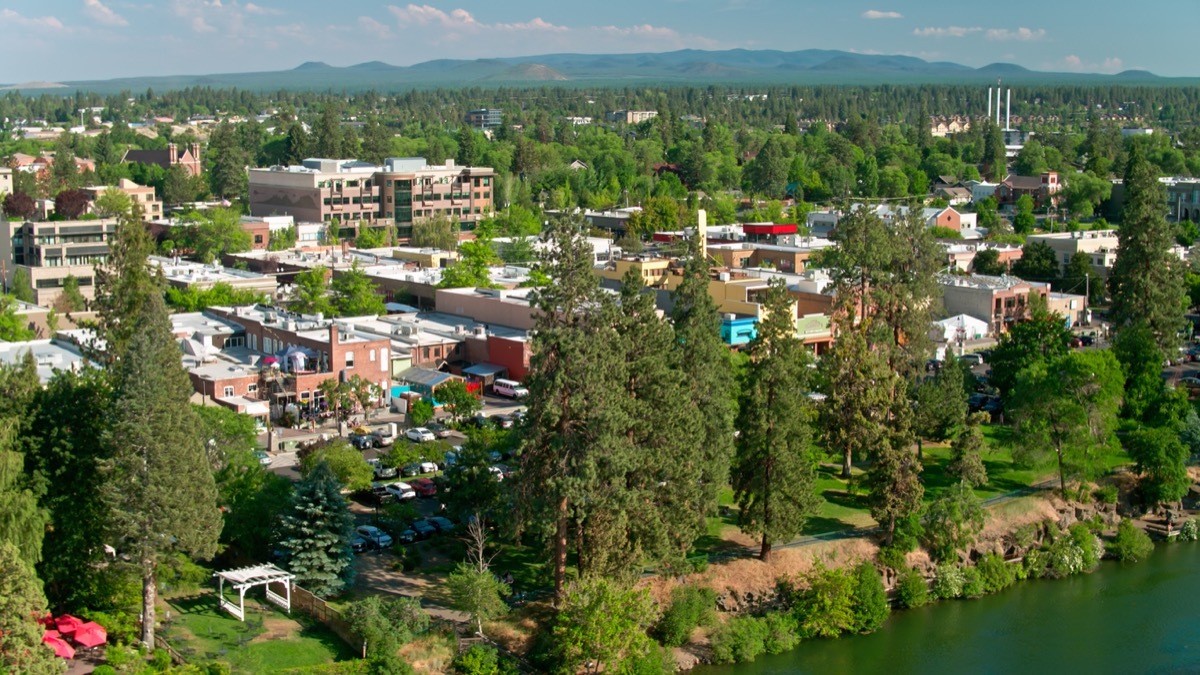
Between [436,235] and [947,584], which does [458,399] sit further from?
[436,235]

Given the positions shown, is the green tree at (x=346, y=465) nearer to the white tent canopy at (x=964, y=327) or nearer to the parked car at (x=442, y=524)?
the parked car at (x=442, y=524)

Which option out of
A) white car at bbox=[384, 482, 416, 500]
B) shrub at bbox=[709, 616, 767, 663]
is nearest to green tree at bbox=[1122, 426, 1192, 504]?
shrub at bbox=[709, 616, 767, 663]

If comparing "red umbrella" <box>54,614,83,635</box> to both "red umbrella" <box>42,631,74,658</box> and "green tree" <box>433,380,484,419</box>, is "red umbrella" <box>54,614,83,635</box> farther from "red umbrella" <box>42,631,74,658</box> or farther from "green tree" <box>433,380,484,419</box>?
"green tree" <box>433,380,484,419</box>

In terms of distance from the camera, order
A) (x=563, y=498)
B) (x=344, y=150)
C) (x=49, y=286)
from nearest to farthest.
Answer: (x=563, y=498) < (x=49, y=286) < (x=344, y=150)

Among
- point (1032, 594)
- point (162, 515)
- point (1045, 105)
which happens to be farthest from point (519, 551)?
point (1045, 105)

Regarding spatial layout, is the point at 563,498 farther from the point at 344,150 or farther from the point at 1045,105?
the point at 1045,105

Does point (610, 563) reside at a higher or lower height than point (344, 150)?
lower
